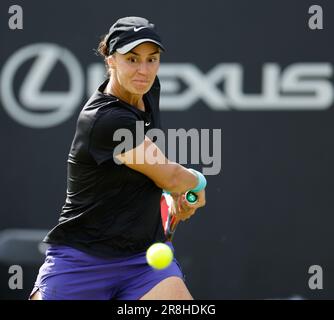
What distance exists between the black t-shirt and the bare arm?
0.13ft

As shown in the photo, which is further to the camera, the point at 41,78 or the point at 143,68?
the point at 41,78

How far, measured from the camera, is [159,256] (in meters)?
3.08

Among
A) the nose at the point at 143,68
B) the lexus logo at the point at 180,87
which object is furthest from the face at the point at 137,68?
the lexus logo at the point at 180,87

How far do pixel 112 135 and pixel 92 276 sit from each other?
615 millimetres

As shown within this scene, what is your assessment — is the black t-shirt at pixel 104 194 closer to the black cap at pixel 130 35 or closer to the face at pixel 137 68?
the face at pixel 137 68

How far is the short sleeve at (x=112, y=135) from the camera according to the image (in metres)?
3.06

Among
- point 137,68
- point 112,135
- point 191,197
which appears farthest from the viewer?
point 191,197

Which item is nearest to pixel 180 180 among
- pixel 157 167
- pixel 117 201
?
pixel 157 167

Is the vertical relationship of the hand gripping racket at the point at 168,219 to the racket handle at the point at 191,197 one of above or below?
below

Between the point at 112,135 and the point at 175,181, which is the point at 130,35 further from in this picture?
the point at 175,181

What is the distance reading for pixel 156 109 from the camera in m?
3.48

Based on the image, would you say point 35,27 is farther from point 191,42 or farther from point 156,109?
point 156,109

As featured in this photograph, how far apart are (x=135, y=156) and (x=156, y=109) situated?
0.45 metres
